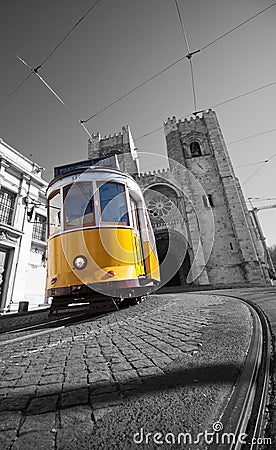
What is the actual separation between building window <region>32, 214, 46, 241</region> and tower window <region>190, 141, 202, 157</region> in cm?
1770

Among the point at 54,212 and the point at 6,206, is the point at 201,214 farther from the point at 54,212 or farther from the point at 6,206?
the point at 54,212

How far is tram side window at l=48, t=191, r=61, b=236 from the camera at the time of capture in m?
4.84

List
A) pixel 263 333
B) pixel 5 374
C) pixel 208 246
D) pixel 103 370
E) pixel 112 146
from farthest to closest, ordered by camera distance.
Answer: pixel 112 146 < pixel 208 246 < pixel 263 333 < pixel 5 374 < pixel 103 370

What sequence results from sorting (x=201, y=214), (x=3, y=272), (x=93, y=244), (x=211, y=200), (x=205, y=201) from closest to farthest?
1. (x=93, y=244)
2. (x=3, y=272)
3. (x=201, y=214)
4. (x=205, y=201)
5. (x=211, y=200)

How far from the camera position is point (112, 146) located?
29.3m

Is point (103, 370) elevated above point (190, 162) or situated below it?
below

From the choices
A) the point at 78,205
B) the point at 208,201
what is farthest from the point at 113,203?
the point at 208,201

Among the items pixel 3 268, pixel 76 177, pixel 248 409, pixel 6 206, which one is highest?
pixel 6 206

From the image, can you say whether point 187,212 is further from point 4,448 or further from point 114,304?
point 4,448

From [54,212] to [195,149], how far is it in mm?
22522

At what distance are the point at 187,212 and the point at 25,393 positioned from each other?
773 inches

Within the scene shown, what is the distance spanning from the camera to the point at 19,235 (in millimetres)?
11648

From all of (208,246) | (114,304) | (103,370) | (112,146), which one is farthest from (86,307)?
(112,146)

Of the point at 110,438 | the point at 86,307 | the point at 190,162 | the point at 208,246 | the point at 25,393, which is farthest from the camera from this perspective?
the point at 190,162
